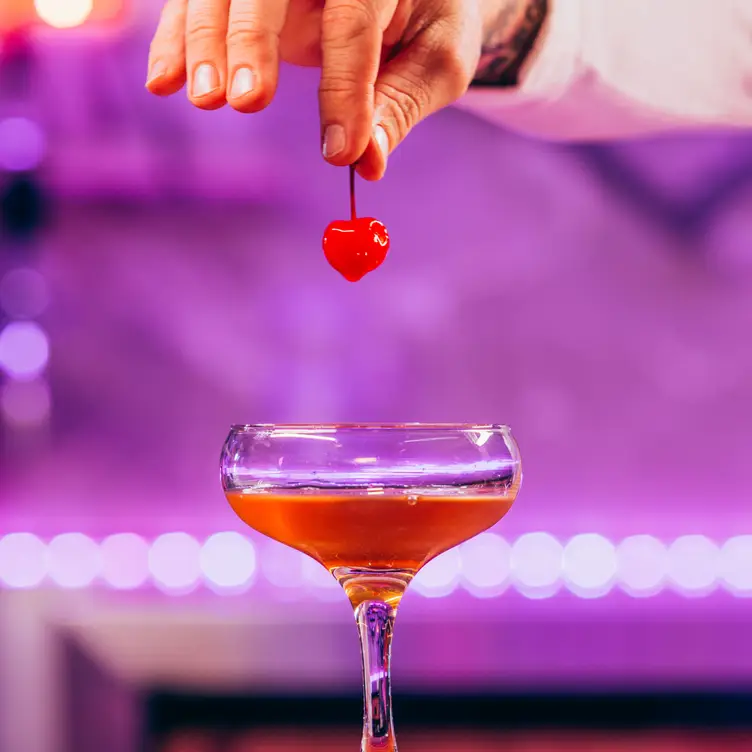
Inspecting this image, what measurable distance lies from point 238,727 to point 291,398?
0.71m

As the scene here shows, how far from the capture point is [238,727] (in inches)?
95.7

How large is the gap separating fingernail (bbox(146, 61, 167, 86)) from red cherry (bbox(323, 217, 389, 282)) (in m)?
0.16

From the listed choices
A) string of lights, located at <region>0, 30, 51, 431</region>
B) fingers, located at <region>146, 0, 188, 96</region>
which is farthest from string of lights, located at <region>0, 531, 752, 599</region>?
fingers, located at <region>146, 0, 188, 96</region>

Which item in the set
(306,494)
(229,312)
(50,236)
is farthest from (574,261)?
(306,494)

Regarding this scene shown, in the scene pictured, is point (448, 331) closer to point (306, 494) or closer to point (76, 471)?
point (76, 471)

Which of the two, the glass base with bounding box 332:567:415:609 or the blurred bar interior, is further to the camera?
the blurred bar interior

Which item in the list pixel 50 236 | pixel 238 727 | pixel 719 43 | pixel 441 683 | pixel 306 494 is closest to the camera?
pixel 306 494

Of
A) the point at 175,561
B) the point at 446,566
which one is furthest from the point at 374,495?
the point at 175,561

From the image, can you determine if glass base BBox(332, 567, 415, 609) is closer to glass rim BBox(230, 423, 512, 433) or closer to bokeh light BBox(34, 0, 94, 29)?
glass rim BBox(230, 423, 512, 433)

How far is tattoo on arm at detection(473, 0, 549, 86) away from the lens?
137 centimetres

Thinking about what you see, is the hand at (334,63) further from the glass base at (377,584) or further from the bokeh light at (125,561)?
the bokeh light at (125,561)

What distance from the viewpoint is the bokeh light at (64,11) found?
2.54m

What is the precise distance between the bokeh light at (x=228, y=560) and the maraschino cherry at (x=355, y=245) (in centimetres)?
161

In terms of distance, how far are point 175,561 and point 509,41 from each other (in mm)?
1395
